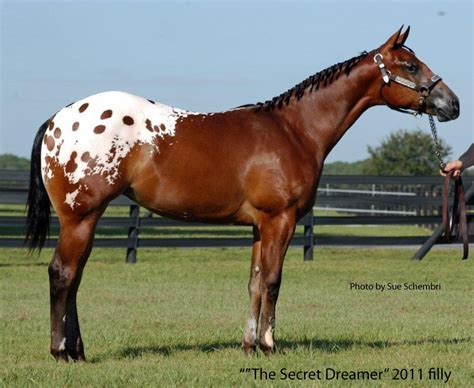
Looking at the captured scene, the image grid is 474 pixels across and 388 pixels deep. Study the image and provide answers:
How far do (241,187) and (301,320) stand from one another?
10.3ft

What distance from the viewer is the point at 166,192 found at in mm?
7402

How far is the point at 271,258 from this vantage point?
7.46 meters

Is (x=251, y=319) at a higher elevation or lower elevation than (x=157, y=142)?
lower

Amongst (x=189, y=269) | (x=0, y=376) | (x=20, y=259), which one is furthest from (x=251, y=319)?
(x=20, y=259)

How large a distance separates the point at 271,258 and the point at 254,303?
0.49 m

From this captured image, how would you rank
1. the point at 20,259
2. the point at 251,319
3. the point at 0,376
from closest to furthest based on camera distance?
the point at 0,376, the point at 251,319, the point at 20,259

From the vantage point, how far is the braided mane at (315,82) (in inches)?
315

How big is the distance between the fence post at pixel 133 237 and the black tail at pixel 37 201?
29.6 feet

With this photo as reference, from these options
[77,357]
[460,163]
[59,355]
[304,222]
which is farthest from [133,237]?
[460,163]

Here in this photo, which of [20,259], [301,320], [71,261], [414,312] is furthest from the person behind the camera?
[20,259]

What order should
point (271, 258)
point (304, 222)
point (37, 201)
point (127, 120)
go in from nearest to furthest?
point (127, 120) → point (271, 258) → point (37, 201) → point (304, 222)

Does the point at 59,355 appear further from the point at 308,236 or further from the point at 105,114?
the point at 308,236

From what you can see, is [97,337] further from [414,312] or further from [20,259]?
[20,259]

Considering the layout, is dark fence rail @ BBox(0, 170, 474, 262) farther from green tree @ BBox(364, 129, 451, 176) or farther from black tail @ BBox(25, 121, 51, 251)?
green tree @ BBox(364, 129, 451, 176)
